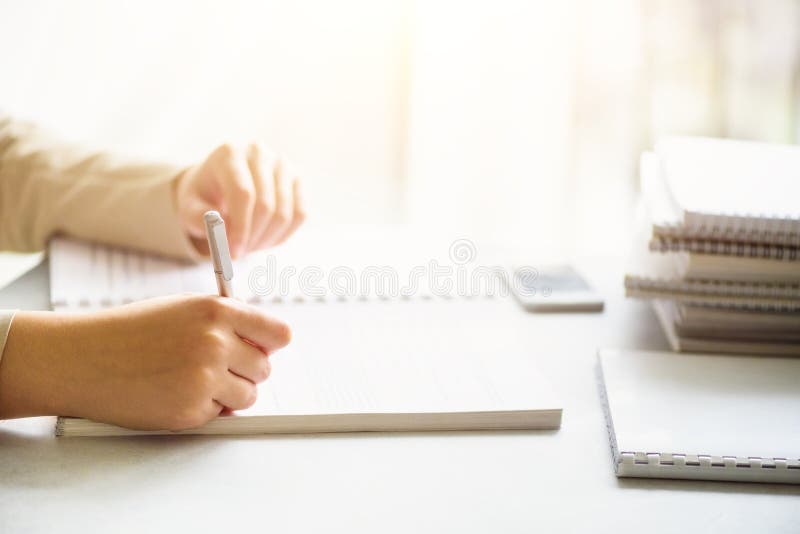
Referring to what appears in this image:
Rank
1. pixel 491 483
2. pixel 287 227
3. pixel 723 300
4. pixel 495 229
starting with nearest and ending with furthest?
pixel 491 483, pixel 723 300, pixel 287 227, pixel 495 229

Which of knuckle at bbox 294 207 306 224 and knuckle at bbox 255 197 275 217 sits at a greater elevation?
knuckle at bbox 255 197 275 217

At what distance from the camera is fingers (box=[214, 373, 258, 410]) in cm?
58

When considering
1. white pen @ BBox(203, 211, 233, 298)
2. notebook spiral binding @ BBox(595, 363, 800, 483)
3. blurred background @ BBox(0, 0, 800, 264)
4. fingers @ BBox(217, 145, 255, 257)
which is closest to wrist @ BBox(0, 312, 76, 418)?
white pen @ BBox(203, 211, 233, 298)

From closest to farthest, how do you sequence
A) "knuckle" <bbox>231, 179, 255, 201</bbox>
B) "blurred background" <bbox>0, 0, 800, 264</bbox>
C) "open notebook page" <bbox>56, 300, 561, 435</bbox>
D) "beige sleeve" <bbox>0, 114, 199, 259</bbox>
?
"open notebook page" <bbox>56, 300, 561, 435</bbox>, "knuckle" <bbox>231, 179, 255, 201</bbox>, "beige sleeve" <bbox>0, 114, 199, 259</bbox>, "blurred background" <bbox>0, 0, 800, 264</bbox>

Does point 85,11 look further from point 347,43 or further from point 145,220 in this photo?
point 145,220

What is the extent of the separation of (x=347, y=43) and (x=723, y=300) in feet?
3.62

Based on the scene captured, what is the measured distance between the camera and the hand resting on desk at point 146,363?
0.58 metres

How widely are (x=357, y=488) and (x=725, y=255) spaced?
0.38 m

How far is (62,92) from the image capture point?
162cm

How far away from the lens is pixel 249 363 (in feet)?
1.96

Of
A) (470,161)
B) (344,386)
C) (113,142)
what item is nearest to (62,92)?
(113,142)

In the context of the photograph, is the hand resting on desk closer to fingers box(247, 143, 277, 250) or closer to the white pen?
the white pen

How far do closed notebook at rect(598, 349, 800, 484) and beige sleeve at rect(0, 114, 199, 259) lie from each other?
0.46 meters

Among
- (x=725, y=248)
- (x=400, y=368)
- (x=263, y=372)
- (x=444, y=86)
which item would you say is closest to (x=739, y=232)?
(x=725, y=248)
